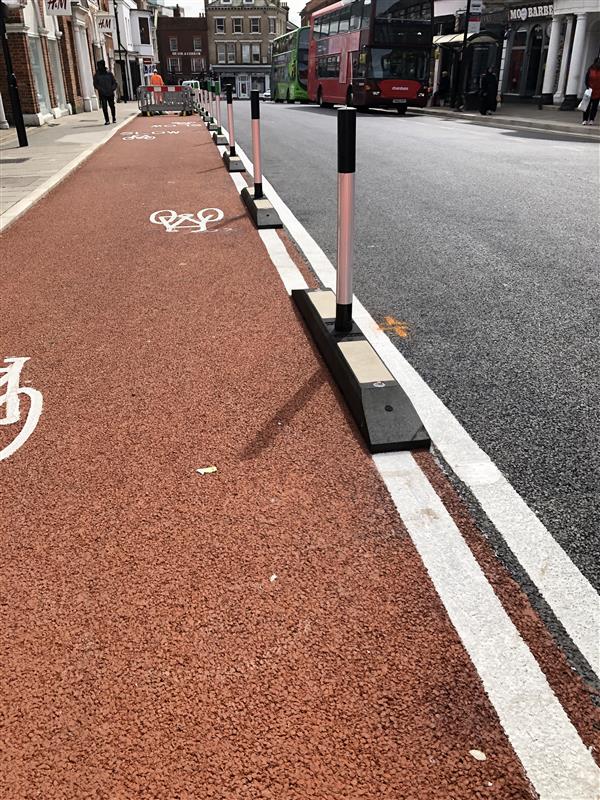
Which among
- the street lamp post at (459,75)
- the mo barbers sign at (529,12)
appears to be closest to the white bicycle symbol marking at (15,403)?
the street lamp post at (459,75)

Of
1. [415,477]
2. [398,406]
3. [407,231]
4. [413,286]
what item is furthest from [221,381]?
[407,231]

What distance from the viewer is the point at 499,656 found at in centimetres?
192

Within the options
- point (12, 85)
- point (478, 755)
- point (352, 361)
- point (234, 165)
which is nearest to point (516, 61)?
point (12, 85)

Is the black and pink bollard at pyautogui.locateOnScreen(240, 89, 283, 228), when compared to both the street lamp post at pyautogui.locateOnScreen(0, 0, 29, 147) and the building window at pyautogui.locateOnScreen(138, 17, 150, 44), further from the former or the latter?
the building window at pyautogui.locateOnScreen(138, 17, 150, 44)

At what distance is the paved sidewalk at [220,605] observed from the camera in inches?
64.4

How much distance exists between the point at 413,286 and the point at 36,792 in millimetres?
4401

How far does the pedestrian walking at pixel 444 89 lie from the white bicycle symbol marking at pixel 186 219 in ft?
109

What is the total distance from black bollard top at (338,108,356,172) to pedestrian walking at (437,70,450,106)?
37677 mm

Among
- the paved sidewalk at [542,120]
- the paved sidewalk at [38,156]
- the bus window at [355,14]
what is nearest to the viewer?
the paved sidewalk at [38,156]

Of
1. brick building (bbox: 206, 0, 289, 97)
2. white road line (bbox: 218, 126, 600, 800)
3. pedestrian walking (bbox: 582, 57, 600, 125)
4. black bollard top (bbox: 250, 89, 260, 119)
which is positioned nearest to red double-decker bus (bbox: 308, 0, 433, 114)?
pedestrian walking (bbox: 582, 57, 600, 125)

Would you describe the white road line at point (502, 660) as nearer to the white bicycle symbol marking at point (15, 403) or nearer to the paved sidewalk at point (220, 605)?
the paved sidewalk at point (220, 605)

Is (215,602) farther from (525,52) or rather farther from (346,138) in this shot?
(525,52)

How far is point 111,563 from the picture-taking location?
2.32m

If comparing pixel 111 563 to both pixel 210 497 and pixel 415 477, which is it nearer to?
pixel 210 497
